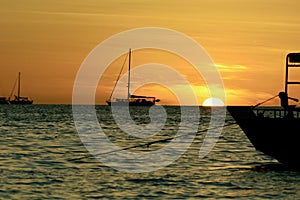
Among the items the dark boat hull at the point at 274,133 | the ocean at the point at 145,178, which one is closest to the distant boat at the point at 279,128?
the dark boat hull at the point at 274,133

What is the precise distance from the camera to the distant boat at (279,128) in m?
31.2

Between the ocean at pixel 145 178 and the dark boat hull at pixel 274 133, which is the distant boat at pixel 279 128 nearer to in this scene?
the dark boat hull at pixel 274 133

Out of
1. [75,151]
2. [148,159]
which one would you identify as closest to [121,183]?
[148,159]

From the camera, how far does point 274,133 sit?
3169cm

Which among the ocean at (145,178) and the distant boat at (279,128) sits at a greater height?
the distant boat at (279,128)

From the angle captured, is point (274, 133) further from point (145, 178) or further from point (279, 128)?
point (145, 178)

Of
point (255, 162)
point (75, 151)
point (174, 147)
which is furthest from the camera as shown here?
point (174, 147)

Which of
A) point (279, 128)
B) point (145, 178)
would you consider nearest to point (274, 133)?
point (279, 128)

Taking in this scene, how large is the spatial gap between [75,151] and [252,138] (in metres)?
14.7

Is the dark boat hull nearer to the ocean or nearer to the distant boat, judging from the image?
the distant boat

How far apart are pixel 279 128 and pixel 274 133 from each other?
402 mm

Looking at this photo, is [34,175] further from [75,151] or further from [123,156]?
[75,151]

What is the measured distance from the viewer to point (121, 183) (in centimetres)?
2831

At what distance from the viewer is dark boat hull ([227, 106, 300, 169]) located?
31188 millimetres
